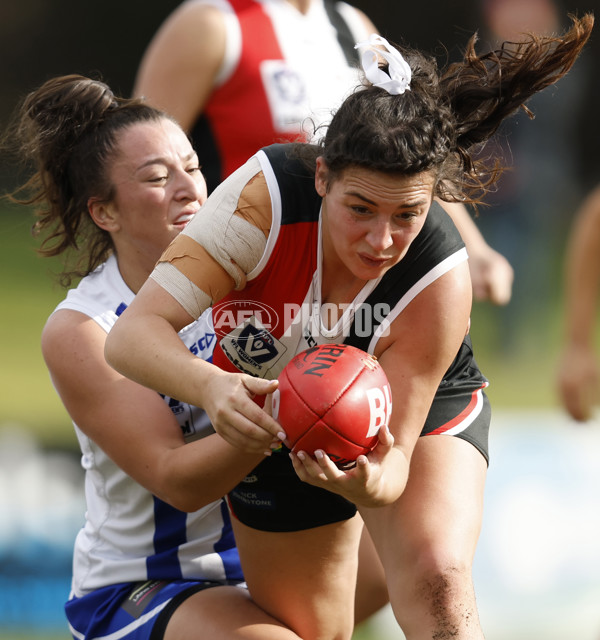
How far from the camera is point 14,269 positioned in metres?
5.64

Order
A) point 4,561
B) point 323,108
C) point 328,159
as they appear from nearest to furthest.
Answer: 1. point 328,159
2. point 323,108
3. point 4,561

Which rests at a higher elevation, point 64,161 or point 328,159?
point 328,159

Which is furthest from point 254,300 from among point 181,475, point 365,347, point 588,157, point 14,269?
point 588,157

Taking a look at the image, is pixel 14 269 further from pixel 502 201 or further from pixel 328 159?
pixel 328 159

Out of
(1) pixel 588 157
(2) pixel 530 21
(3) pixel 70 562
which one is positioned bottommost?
(3) pixel 70 562

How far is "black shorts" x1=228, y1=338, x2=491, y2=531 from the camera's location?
267 centimetres

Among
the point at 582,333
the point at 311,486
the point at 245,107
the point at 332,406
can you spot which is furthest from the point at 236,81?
the point at 332,406

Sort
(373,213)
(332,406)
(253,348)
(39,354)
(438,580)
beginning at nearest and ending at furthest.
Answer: (332,406) → (373,213) → (438,580) → (253,348) → (39,354)

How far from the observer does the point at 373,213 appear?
221cm

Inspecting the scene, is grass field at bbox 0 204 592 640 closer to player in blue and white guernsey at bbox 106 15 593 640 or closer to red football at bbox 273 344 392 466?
player in blue and white guernsey at bbox 106 15 593 640

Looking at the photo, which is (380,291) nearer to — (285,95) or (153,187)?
(153,187)

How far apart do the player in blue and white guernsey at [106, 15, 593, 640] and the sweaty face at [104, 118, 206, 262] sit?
→ 16.3 inches

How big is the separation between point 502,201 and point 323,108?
257 cm

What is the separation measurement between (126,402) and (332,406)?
0.80m
